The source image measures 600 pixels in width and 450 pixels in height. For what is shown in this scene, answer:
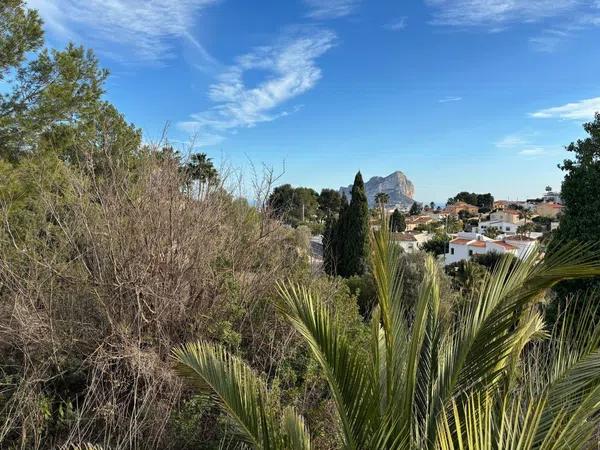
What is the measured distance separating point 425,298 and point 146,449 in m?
2.58

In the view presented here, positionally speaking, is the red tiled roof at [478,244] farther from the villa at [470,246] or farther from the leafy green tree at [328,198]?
the leafy green tree at [328,198]

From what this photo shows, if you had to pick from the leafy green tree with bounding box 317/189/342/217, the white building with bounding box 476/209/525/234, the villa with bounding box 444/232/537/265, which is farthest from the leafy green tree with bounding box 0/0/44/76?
the white building with bounding box 476/209/525/234

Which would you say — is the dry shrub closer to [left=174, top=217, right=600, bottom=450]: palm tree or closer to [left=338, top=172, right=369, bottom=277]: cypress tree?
[left=174, top=217, right=600, bottom=450]: palm tree

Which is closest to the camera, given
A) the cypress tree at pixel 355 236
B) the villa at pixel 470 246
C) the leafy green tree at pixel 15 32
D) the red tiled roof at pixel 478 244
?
the leafy green tree at pixel 15 32

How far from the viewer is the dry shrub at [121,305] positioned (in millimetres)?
3348

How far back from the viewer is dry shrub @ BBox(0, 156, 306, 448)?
3.35 metres

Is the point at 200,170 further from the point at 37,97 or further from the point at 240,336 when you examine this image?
the point at 37,97

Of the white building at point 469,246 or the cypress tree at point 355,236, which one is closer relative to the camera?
the cypress tree at point 355,236

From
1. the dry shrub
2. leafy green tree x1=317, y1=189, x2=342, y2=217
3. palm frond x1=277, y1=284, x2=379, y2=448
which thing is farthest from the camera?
leafy green tree x1=317, y1=189, x2=342, y2=217

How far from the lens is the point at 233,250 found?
480cm

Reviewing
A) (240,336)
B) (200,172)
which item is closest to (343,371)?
(240,336)

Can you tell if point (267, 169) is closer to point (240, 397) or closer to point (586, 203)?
point (240, 397)

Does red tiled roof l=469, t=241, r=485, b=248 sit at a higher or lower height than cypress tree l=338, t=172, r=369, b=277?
lower

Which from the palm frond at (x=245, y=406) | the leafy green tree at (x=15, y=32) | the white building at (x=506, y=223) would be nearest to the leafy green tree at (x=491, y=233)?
the white building at (x=506, y=223)
